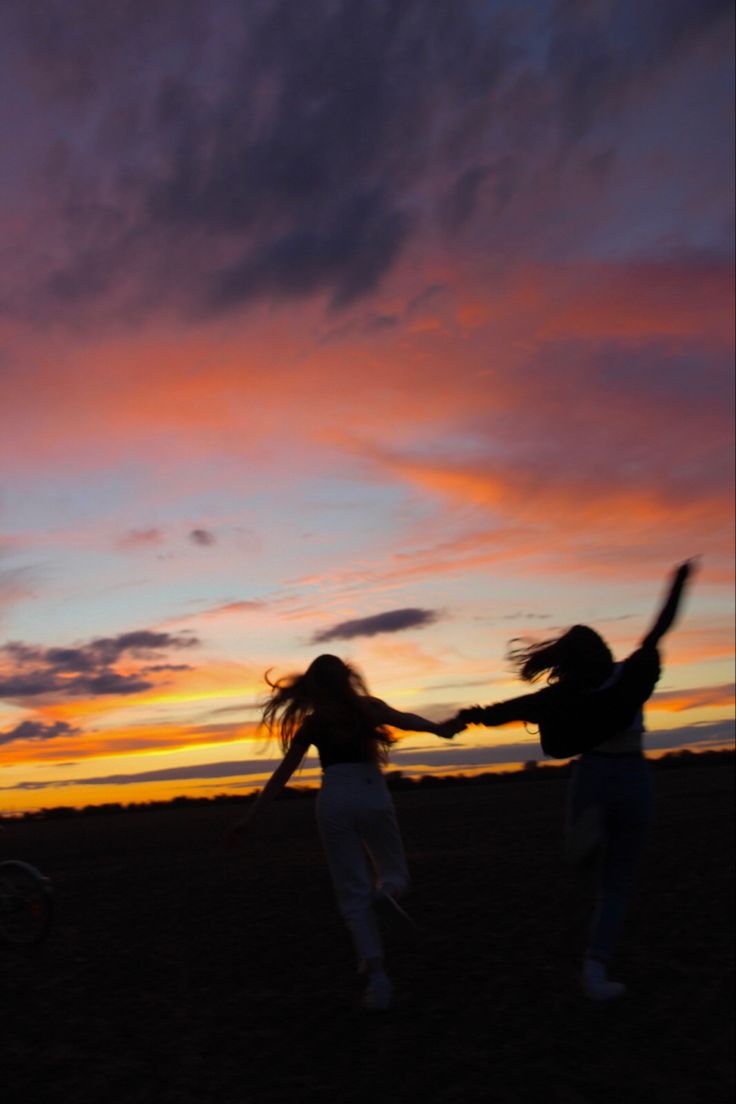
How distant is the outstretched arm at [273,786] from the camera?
8.11 meters

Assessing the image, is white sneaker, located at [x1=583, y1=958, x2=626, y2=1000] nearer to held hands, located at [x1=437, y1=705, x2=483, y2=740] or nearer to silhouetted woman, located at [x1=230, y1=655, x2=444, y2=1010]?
silhouetted woman, located at [x1=230, y1=655, x2=444, y2=1010]

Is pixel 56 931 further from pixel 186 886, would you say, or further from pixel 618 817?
pixel 618 817

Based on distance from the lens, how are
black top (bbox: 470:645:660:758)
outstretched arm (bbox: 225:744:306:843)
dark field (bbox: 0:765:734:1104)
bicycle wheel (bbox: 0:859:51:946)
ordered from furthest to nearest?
bicycle wheel (bbox: 0:859:51:946) → outstretched arm (bbox: 225:744:306:843) → black top (bbox: 470:645:660:758) → dark field (bbox: 0:765:734:1104)

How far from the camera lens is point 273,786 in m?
8.20

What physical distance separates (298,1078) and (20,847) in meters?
18.5

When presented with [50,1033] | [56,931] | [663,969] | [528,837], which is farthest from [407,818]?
[50,1033]

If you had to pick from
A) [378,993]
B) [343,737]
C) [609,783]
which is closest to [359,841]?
[343,737]

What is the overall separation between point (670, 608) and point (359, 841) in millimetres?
2379

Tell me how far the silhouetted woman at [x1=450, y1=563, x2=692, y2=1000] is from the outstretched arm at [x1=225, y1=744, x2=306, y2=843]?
1692 mm

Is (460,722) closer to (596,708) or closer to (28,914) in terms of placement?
(596,708)

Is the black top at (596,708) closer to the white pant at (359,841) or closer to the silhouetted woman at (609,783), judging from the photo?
the silhouetted woman at (609,783)

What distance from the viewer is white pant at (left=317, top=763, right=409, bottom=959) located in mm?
7586

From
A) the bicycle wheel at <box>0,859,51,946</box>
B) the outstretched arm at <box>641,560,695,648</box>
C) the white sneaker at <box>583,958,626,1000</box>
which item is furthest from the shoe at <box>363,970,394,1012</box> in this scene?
the bicycle wheel at <box>0,859,51,946</box>

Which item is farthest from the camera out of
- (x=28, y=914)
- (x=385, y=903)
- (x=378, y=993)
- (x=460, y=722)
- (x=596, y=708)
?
(x=28, y=914)
